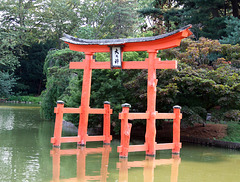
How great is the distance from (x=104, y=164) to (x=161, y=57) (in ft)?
21.6

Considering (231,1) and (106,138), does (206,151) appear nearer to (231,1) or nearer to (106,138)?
(106,138)

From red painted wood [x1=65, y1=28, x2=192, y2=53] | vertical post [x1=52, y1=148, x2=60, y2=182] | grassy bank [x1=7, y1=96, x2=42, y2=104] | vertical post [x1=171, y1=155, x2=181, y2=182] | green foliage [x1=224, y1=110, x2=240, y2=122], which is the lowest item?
vertical post [x1=171, y1=155, x2=181, y2=182]

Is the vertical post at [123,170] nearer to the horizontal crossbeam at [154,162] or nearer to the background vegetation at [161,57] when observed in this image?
the horizontal crossbeam at [154,162]

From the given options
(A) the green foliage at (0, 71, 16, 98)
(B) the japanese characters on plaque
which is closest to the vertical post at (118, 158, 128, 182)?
(B) the japanese characters on plaque

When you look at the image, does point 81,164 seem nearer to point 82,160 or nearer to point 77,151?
point 82,160

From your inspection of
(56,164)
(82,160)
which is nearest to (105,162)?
(82,160)

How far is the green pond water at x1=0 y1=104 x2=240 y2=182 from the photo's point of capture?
6.52m

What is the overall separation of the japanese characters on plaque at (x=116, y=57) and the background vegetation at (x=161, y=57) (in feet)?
5.60

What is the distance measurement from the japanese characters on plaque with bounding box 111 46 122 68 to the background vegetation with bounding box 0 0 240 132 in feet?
5.60

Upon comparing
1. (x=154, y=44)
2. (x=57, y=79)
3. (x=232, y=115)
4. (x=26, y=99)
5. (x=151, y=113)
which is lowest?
(x=26, y=99)

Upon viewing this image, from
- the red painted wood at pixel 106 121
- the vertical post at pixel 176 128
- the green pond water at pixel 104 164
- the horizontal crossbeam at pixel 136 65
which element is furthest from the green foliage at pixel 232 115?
the red painted wood at pixel 106 121

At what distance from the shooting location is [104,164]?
773 cm

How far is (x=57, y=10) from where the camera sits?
3281cm

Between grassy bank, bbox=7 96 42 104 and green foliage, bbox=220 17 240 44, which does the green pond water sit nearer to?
green foliage, bbox=220 17 240 44
